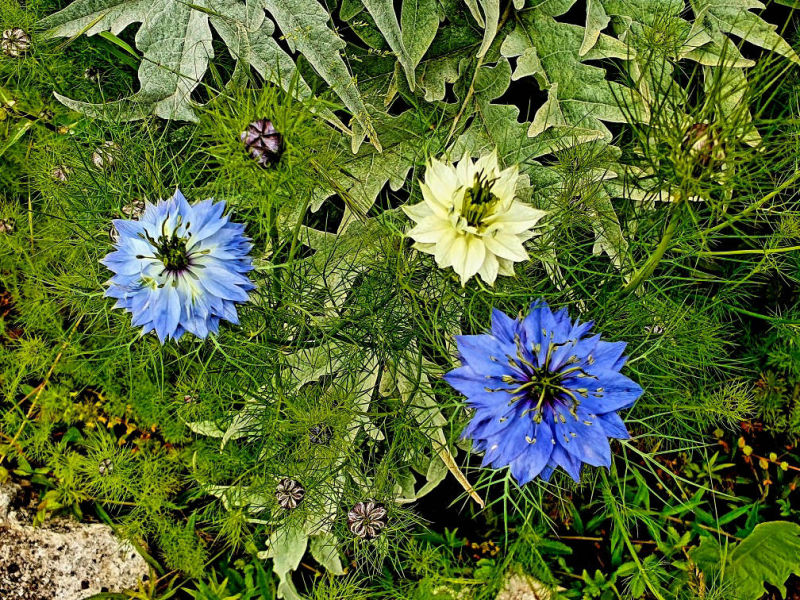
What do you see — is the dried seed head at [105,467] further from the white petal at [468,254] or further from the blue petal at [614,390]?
the blue petal at [614,390]

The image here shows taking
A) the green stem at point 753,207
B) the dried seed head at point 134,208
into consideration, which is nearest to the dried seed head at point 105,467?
the dried seed head at point 134,208

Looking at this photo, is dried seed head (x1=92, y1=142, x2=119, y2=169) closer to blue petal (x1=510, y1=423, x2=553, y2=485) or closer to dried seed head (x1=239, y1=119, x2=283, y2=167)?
dried seed head (x1=239, y1=119, x2=283, y2=167)

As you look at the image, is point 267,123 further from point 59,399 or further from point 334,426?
point 59,399

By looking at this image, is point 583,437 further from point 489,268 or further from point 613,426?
point 489,268

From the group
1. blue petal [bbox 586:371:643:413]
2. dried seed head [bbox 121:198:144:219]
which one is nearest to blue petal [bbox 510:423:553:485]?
blue petal [bbox 586:371:643:413]

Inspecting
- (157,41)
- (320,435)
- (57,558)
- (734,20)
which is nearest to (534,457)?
(320,435)
